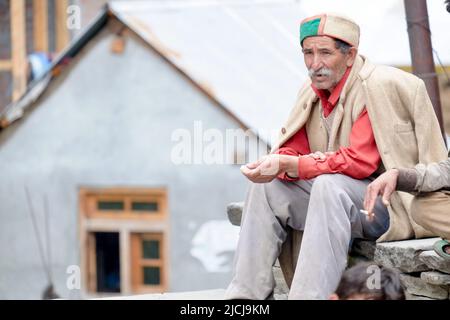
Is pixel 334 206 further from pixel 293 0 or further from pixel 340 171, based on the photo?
pixel 293 0

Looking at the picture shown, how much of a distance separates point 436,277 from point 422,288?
6.2 inches

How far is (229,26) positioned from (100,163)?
1912 millimetres

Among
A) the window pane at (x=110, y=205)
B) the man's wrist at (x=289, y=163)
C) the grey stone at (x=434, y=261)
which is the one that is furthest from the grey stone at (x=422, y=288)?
the window pane at (x=110, y=205)

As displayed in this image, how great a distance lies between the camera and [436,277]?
3957mm

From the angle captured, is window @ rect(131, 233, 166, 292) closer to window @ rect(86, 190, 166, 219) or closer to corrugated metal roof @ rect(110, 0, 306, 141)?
window @ rect(86, 190, 166, 219)

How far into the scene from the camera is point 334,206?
392 cm

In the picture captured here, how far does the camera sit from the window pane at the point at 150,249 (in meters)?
12.3

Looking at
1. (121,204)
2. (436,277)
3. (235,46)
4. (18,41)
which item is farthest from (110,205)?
(436,277)

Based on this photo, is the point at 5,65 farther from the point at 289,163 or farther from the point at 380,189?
the point at 380,189

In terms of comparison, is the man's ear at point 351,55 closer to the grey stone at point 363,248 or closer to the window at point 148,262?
the grey stone at point 363,248

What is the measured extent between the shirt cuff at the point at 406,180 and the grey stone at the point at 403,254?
0.80ft

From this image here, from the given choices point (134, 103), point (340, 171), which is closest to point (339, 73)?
point (340, 171)

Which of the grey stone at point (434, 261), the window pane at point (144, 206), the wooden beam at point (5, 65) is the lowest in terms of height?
the window pane at point (144, 206)
